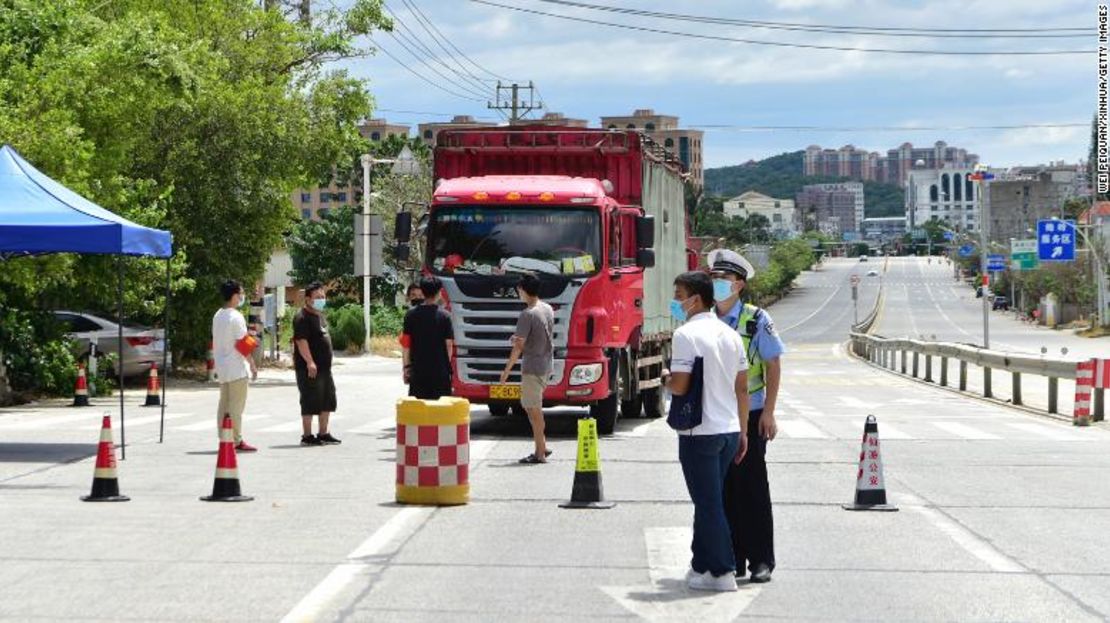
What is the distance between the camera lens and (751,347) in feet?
30.9

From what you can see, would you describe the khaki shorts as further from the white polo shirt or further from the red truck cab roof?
the white polo shirt

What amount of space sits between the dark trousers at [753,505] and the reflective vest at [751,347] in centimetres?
17

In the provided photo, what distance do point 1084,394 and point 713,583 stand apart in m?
15.9

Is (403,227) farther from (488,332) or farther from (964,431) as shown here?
(964,431)

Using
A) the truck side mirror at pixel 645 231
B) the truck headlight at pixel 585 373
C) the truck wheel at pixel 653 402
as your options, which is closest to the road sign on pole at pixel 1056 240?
the truck wheel at pixel 653 402

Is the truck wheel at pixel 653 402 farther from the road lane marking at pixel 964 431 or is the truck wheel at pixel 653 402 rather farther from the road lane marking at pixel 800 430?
the road lane marking at pixel 964 431

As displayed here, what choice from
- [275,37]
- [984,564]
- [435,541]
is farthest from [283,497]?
[275,37]

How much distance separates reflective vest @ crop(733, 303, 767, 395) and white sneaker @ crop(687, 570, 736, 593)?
108 centimetres

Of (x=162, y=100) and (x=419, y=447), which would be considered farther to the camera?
(x=162, y=100)

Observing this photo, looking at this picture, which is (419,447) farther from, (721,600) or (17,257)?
(17,257)

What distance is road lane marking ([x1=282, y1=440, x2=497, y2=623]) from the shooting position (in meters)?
8.47

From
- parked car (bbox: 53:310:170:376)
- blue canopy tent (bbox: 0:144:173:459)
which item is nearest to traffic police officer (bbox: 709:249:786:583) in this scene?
blue canopy tent (bbox: 0:144:173:459)

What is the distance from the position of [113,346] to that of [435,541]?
2266cm

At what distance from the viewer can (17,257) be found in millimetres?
23375
